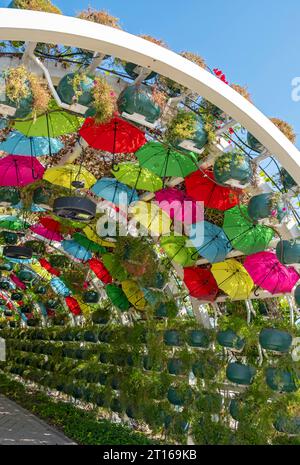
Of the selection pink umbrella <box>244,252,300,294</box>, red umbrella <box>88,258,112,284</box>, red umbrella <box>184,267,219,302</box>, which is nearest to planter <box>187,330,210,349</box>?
red umbrella <box>184,267,219,302</box>

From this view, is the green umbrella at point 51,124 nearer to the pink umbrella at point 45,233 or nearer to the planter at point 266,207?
the planter at point 266,207

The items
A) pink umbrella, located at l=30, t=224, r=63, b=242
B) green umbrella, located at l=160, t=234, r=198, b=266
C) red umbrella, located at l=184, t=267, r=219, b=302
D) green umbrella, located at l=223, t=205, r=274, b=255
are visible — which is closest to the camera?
green umbrella, located at l=223, t=205, r=274, b=255

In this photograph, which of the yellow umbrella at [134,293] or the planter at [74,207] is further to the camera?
the yellow umbrella at [134,293]

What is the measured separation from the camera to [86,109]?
383cm

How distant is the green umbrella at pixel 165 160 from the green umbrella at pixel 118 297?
12.8ft

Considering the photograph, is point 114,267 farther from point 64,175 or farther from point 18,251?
point 64,175

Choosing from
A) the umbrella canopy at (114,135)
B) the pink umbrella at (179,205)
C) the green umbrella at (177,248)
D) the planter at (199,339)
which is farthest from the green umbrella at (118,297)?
the umbrella canopy at (114,135)

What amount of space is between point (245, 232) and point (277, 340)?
104cm

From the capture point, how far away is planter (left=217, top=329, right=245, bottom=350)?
19.5 feet

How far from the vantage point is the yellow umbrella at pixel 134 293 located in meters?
8.10

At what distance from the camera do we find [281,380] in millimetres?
5273

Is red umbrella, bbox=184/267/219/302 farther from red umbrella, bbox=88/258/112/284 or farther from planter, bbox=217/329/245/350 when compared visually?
red umbrella, bbox=88/258/112/284

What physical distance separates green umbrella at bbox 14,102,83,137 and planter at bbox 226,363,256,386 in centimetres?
291

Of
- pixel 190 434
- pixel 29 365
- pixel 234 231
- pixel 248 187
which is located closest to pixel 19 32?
pixel 248 187
